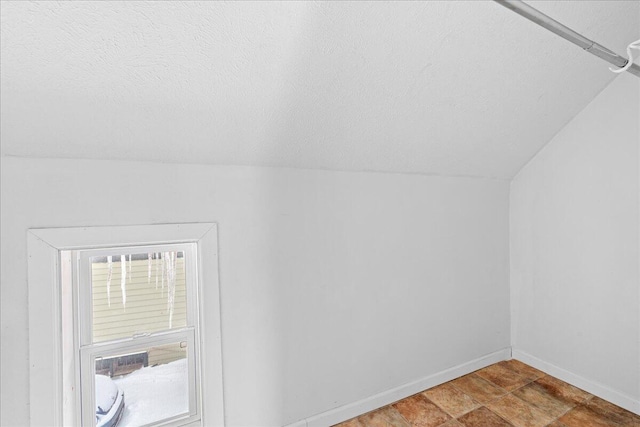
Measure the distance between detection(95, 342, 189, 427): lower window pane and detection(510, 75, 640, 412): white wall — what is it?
2669mm

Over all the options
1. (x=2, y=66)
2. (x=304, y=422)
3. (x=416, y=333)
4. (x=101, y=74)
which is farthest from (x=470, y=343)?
(x=2, y=66)

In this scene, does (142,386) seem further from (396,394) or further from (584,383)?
(584,383)

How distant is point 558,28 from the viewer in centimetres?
109

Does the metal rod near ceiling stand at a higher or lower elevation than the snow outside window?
higher

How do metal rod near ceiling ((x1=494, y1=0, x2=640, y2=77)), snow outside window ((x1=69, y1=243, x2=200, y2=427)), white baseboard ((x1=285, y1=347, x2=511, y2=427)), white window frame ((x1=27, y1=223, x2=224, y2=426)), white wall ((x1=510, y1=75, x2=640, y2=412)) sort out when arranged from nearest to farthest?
metal rod near ceiling ((x1=494, y1=0, x2=640, y2=77)) → white window frame ((x1=27, y1=223, x2=224, y2=426)) → snow outside window ((x1=69, y1=243, x2=200, y2=427)) → white baseboard ((x1=285, y1=347, x2=511, y2=427)) → white wall ((x1=510, y1=75, x2=640, y2=412))

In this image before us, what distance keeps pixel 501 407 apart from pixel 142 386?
7.26ft

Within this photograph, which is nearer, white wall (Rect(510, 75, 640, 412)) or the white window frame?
the white window frame

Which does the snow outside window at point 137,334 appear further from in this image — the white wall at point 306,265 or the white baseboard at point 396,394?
the white baseboard at point 396,394

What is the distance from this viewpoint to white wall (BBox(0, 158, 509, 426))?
1309 mm

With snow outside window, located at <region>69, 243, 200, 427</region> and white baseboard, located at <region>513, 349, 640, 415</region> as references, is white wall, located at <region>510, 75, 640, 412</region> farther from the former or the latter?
snow outside window, located at <region>69, 243, 200, 427</region>

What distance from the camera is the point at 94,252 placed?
1.46 metres

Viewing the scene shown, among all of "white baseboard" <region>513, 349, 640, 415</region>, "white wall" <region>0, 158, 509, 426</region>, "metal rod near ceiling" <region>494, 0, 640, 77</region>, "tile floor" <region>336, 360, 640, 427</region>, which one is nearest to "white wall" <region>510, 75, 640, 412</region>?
"white baseboard" <region>513, 349, 640, 415</region>

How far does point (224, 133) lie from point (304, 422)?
1683 millimetres

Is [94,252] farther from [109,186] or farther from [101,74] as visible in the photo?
[101,74]
